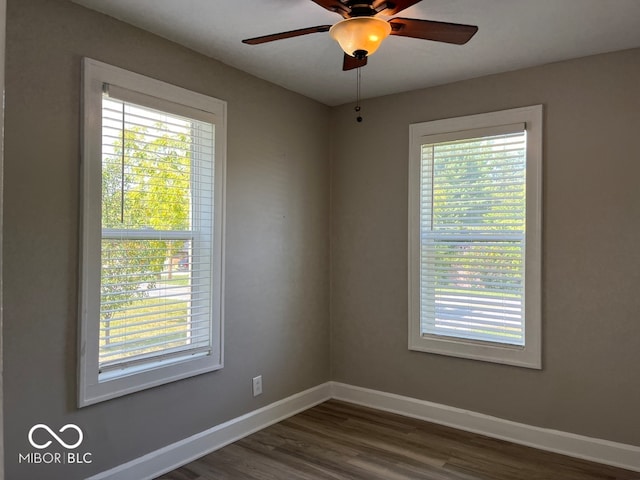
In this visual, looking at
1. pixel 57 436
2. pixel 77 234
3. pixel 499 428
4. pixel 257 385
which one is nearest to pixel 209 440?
pixel 257 385

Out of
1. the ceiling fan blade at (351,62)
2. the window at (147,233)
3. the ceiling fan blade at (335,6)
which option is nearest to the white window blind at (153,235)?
the window at (147,233)

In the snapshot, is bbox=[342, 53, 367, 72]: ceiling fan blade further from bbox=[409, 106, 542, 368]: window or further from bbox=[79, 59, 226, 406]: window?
bbox=[409, 106, 542, 368]: window

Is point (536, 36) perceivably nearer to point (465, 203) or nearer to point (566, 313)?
point (465, 203)

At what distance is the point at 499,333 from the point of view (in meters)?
3.16

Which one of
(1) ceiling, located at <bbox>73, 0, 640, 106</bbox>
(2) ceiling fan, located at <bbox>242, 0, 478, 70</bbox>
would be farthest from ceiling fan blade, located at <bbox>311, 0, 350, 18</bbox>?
(1) ceiling, located at <bbox>73, 0, 640, 106</bbox>

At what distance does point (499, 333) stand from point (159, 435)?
87.4 inches

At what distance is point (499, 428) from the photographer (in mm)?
3156

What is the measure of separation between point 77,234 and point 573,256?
2825mm

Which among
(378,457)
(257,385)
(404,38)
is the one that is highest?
(404,38)

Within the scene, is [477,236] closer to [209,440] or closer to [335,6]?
[335,6]

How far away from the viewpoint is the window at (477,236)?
3047mm

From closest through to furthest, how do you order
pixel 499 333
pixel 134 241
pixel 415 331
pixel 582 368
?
pixel 134 241 < pixel 582 368 < pixel 499 333 < pixel 415 331

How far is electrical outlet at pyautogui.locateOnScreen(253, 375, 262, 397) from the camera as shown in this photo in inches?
129

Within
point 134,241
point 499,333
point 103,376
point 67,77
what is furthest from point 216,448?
point 67,77
